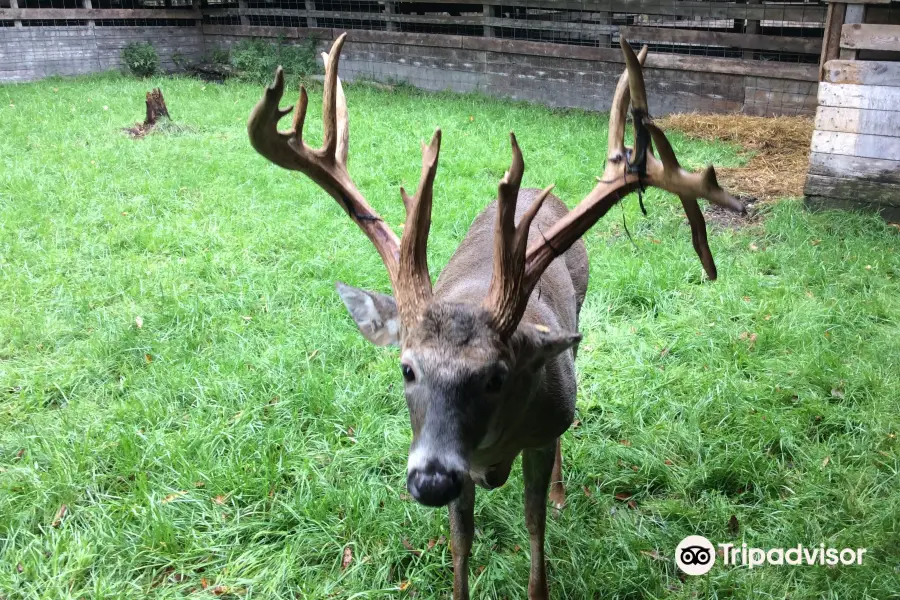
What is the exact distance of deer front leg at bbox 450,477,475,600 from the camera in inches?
101

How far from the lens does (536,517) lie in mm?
2697

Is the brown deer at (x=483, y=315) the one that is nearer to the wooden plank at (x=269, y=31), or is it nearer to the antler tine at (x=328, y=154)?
the antler tine at (x=328, y=154)

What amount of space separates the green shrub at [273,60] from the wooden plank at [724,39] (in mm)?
6561

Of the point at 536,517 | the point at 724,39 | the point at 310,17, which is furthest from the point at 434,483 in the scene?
the point at 310,17

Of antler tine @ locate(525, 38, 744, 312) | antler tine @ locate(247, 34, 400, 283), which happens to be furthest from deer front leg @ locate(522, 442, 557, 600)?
antler tine @ locate(247, 34, 400, 283)

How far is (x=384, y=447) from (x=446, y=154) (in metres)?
5.35

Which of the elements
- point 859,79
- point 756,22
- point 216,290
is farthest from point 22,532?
point 756,22

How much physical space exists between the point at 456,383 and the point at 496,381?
5.7 inches

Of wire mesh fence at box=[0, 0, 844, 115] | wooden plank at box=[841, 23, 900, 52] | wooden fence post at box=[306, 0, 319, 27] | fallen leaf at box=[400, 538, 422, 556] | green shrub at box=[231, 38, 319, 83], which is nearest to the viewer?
fallen leaf at box=[400, 538, 422, 556]

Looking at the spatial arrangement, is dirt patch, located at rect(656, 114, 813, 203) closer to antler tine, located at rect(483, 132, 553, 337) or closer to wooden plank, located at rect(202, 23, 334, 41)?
antler tine, located at rect(483, 132, 553, 337)

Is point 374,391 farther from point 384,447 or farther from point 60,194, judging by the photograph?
point 60,194

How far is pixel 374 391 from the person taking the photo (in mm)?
3893

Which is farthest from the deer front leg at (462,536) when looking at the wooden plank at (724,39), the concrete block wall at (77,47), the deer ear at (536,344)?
the concrete block wall at (77,47)

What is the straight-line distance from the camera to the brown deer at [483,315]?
1.91 metres
